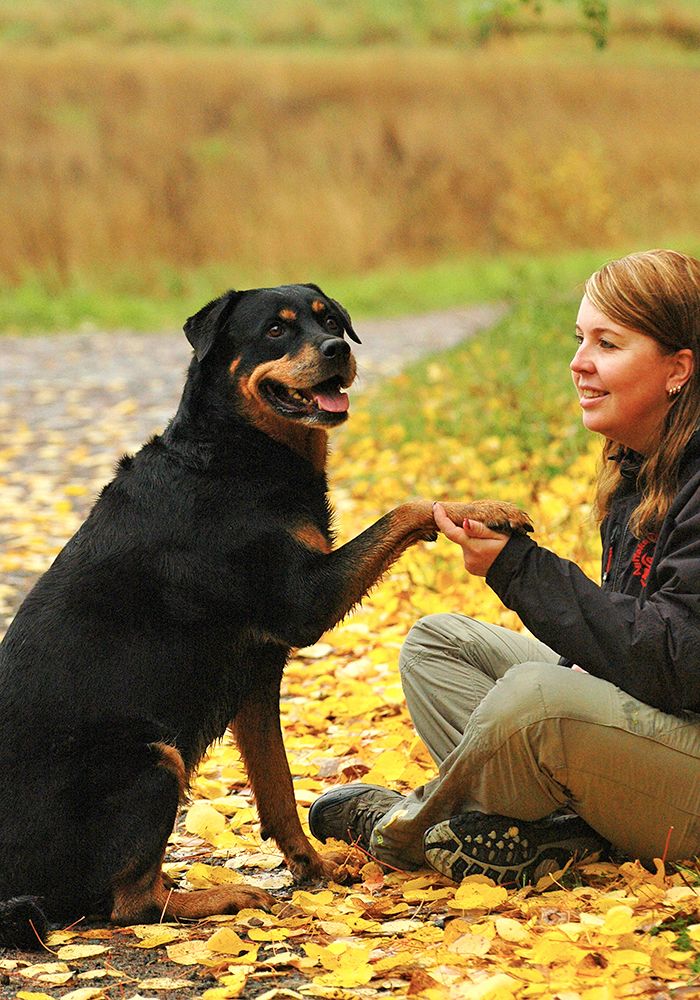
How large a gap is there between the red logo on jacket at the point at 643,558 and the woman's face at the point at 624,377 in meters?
0.26

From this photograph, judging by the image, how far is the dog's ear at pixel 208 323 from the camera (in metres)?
3.30

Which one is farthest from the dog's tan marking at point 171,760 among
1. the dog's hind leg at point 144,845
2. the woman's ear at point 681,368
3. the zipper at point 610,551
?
the woman's ear at point 681,368

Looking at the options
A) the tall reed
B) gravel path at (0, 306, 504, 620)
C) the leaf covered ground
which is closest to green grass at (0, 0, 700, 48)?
the tall reed

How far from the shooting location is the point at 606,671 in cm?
262

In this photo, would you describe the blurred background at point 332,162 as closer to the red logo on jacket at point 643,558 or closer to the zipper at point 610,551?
the zipper at point 610,551

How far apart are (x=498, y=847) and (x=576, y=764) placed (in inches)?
12.9

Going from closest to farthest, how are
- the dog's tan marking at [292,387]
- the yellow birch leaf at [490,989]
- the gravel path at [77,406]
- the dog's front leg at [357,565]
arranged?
1. the yellow birch leaf at [490,989]
2. the dog's front leg at [357,565]
3. the dog's tan marking at [292,387]
4. the gravel path at [77,406]

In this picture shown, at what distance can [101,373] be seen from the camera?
1202 cm

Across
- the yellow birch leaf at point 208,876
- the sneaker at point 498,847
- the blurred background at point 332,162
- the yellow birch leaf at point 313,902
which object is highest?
the blurred background at point 332,162

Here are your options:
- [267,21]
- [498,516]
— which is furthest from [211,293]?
[498,516]

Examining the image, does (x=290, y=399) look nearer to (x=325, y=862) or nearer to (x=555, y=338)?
(x=325, y=862)

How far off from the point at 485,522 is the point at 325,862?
1.15m

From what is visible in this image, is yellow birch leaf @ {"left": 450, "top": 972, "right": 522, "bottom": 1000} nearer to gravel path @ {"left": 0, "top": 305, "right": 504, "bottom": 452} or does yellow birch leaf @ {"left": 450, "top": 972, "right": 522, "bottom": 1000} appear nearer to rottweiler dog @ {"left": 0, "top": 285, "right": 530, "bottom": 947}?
rottweiler dog @ {"left": 0, "top": 285, "right": 530, "bottom": 947}

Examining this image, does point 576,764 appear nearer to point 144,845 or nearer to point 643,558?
point 643,558
